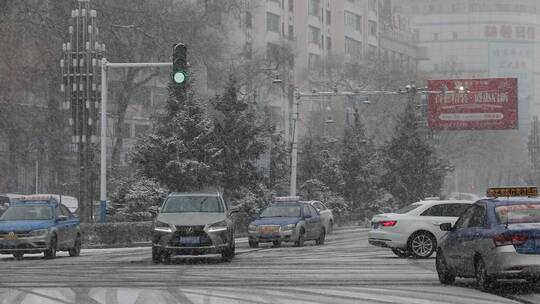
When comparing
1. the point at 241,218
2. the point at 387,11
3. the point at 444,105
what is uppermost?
the point at 387,11

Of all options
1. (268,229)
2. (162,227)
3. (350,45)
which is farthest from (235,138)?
(350,45)

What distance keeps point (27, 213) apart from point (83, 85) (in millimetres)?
11271

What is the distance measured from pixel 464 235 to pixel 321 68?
7845 cm

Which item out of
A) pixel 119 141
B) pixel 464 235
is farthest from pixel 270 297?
pixel 119 141

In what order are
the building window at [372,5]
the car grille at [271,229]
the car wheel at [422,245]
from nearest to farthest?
the car wheel at [422,245] → the car grille at [271,229] → the building window at [372,5]

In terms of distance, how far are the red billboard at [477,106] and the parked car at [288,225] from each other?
23638mm

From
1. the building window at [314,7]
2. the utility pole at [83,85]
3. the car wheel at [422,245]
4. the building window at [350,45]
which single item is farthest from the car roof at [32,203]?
the building window at [350,45]

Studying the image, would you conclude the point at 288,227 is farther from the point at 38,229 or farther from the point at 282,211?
the point at 38,229

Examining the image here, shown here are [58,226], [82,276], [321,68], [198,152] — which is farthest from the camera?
[321,68]

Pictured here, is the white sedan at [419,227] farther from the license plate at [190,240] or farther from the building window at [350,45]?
the building window at [350,45]

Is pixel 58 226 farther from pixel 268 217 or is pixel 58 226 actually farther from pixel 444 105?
pixel 444 105

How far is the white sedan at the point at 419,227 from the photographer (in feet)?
88.6

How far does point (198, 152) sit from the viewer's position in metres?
45.5

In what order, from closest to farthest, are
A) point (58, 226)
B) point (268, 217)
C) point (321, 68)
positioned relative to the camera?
point (58, 226), point (268, 217), point (321, 68)
